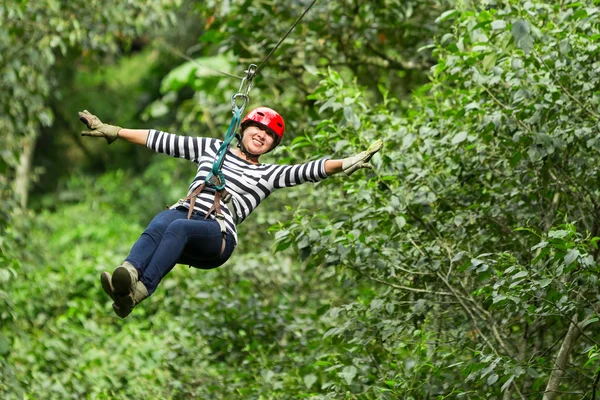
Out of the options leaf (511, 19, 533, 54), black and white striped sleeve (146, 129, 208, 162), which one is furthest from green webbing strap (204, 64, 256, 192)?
leaf (511, 19, 533, 54)

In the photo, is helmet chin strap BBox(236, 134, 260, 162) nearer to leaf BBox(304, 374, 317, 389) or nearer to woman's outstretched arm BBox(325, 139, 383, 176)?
woman's outstretched arm BBox(325, 139, 383, 176)

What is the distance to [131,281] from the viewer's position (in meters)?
3.72

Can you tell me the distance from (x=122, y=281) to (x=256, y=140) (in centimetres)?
109

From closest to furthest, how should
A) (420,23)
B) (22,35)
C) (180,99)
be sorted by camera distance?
(420,23)
(22,35)
(180,99)

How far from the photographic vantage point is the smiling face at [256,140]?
4465 millimetres

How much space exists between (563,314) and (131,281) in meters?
2.11

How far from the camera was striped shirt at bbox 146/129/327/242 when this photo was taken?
14.1ft

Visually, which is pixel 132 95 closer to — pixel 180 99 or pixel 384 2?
pixel 180 99

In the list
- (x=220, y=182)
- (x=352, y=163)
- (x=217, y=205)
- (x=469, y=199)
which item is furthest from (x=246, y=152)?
(x=469, y=199)

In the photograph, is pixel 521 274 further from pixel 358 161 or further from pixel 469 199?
pixel 469 199

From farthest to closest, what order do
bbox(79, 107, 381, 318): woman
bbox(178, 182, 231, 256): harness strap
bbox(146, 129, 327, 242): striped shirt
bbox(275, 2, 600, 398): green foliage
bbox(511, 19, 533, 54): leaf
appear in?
bbox(275, 2, 600, 398): green foliage → bbox(511, 19, 533, 54): leaf → bbox(146, 129, 327, 242): striped shirt → bbox(178, 182, 231, 256): harness strap → bbox(79, 107, 381, 318): woman

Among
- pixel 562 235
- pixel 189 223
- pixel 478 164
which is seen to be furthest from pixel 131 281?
pixel 478 164

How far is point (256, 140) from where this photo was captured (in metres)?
4.47

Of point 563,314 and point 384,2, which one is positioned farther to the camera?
point 384,2
